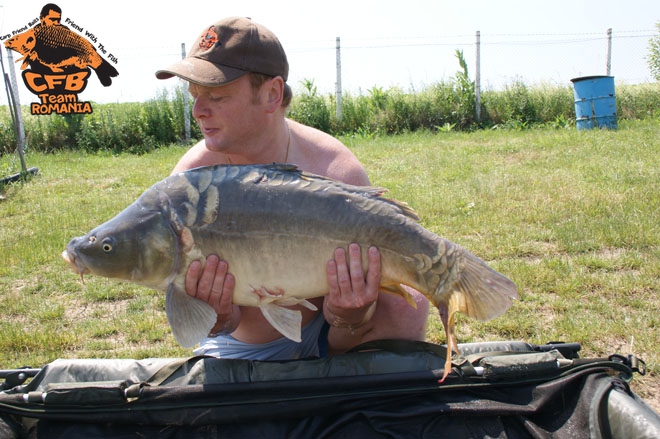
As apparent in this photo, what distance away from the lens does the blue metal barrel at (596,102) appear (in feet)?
36.0

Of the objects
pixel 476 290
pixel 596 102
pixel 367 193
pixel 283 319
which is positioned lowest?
pixel 596 102

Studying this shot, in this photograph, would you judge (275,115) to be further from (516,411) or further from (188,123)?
(188,123)

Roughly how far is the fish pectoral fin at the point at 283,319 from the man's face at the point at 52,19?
11118 mm

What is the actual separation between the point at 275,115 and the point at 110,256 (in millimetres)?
903

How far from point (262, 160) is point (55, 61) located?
423 inches

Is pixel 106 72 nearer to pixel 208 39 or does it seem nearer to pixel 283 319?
pixel 208 39

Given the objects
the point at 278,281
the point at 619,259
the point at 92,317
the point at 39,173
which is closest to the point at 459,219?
the point at 619,259

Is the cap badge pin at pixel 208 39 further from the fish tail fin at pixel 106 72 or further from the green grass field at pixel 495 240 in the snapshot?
the fish tail fin at pixel 106 72

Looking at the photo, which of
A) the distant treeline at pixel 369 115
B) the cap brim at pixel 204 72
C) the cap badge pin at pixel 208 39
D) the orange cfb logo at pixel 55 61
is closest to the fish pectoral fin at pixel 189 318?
the cap brim at pixel 204 72

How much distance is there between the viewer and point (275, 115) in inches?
100

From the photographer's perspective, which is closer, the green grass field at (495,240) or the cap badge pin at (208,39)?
the cap badge pin at (208,39)

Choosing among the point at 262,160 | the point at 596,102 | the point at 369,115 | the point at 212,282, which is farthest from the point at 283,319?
the point at 369,115

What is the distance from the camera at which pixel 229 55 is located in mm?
2316

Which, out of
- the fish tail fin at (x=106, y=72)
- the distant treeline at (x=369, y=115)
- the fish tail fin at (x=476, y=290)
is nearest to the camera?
the fish tail fin at (x=476, y=290)
